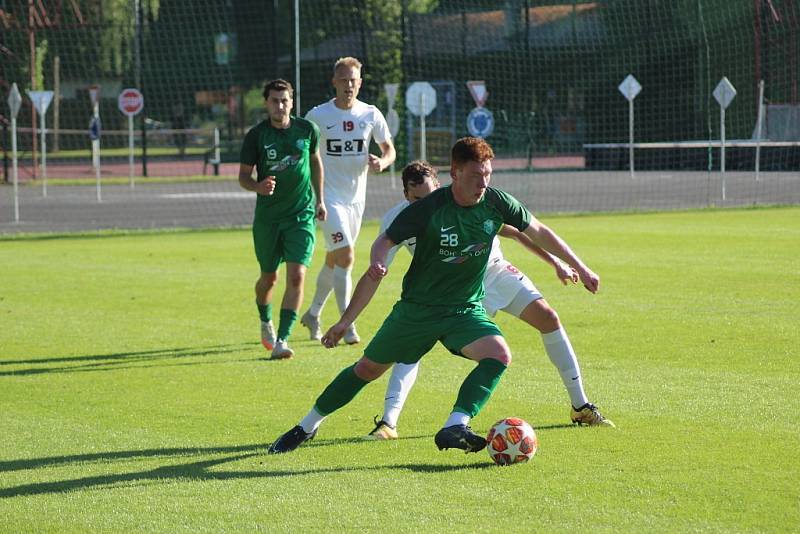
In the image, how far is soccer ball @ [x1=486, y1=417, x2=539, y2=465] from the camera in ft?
21.3

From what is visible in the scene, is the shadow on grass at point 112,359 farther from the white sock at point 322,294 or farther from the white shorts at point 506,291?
the white shorts at point 506,291

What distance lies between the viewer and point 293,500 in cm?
595

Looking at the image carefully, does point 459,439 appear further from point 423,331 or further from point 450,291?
point 450,291

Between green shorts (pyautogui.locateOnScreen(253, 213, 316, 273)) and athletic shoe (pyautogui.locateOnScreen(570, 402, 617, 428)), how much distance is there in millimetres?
3812

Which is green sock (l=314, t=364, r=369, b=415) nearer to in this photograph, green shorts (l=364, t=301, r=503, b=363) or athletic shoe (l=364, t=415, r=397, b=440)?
green shorts (l=364, t=301, r=503, b=363)

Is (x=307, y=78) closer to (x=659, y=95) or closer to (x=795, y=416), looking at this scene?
(x=659, y=95)

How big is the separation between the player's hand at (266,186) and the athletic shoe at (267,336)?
1215mm

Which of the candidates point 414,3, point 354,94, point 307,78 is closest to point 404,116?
point 307,78

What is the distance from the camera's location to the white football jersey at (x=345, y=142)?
11.4 m

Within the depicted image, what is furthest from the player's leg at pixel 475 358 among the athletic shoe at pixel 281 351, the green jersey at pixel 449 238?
the athletic shoe at pixel 281 351

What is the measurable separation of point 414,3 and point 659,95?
18.2 metres

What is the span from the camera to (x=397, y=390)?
24.3 feet

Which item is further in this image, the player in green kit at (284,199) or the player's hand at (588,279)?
the player in green kit at (284,199)

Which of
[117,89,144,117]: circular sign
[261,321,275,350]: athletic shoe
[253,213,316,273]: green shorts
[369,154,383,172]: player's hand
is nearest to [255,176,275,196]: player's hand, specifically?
[253,213,316,273]: green shorts
